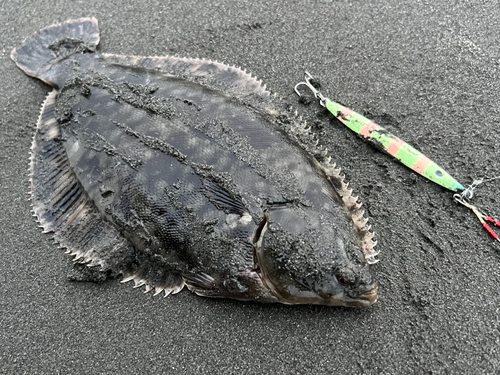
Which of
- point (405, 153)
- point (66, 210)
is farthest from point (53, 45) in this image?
point (405, 153)

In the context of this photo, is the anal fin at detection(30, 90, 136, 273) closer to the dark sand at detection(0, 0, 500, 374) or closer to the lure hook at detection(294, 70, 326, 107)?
the dark sand at detection(0, 0, 500, 374)

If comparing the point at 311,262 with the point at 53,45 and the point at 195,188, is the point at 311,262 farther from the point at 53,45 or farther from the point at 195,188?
the point at 53,45

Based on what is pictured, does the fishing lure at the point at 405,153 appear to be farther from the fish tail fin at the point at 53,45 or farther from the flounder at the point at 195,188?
the fish tail fin at the point at 53,45

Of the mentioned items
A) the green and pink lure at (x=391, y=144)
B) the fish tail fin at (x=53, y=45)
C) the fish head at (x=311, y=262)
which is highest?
the green and pink lure at (x=391, y=144)

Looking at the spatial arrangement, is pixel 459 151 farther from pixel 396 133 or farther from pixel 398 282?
pixel 398 282

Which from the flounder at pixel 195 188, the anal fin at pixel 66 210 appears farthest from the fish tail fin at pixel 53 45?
the anal fin at pixel 66 210

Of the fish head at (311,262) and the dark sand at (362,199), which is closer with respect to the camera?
the fish head at (311,262)

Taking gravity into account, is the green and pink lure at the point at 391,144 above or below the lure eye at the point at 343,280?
above
